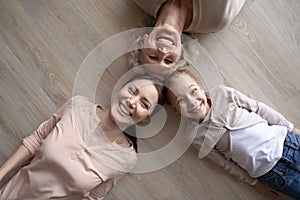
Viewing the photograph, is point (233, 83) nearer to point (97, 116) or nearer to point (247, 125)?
point (247, 125)

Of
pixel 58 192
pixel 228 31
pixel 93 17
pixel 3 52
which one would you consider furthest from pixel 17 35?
pixel 228 31

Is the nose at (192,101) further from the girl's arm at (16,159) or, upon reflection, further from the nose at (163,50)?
the girl's arm at (16,159)

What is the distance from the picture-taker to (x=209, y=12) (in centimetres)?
100

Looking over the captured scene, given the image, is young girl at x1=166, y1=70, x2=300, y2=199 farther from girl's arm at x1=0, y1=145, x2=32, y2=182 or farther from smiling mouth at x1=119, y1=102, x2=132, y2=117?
girl's arm at x1=0, y1=145, x2=32, y2=182

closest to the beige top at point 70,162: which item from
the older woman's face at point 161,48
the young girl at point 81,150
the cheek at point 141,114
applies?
the young girl at point 81,150

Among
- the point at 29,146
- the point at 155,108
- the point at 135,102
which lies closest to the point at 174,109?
the point at 155,108

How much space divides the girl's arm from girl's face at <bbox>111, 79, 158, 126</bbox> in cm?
27

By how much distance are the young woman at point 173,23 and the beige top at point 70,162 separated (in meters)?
0.22

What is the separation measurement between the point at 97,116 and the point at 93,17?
0.32m

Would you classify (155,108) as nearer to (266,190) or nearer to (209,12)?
(209,12)

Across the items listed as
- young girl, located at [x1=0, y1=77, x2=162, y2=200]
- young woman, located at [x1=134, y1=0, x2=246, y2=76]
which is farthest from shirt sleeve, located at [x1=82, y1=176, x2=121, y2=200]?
young woman, located at [x1=134, y1=0, x2=246, y2=76]

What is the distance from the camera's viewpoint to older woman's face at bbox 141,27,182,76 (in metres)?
0.96

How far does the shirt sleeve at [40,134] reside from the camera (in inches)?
40.4

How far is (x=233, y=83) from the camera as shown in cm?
113
